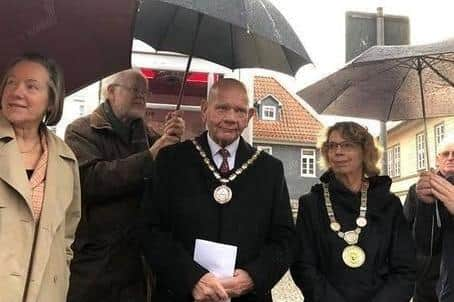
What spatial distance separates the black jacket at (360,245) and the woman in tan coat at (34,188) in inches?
50.9

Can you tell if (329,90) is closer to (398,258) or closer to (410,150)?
(398,258)

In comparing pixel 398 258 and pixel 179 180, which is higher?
pixel 179 180

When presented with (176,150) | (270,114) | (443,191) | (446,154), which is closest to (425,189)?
(443,191)

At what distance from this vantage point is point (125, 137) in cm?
355

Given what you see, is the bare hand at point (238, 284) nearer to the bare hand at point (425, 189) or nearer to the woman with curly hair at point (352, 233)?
the woman with curly hair at point (352, 233)

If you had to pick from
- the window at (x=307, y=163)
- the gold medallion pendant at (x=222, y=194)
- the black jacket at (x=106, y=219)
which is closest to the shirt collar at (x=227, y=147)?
the gold medallion pendant at (x=222, y=194)

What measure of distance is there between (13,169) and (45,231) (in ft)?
0.96

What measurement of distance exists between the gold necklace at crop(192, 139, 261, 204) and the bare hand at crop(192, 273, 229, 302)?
41 centimetres

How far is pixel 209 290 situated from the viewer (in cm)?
286

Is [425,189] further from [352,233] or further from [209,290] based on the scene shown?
[209,290]

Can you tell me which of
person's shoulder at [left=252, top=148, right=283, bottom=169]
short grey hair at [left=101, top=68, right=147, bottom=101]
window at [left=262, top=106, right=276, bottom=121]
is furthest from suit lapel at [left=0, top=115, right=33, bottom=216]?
window at [left=262, top=106, right=276, bottom=121]

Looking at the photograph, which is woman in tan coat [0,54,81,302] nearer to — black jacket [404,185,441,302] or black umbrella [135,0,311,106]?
black umbrella [135,0,311,106]

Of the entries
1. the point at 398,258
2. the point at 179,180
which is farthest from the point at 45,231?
the point at 398,258

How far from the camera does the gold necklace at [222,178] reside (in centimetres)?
310
